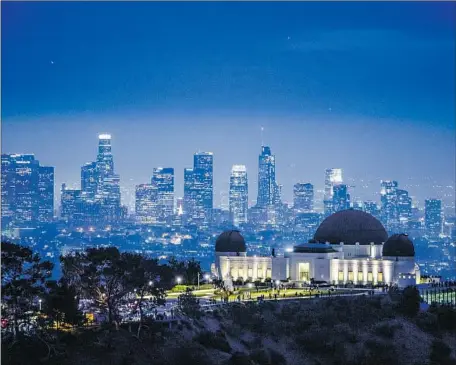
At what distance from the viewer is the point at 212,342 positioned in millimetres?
64875

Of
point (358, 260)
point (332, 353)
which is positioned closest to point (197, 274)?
point (358, 260)

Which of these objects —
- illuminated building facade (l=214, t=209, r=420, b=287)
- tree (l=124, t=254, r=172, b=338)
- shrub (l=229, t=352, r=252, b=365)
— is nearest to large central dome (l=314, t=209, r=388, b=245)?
illuminated building facade (l=214, t=209, r=420, b=287)

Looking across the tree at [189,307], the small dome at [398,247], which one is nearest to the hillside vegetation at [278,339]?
the tree at [189,307]

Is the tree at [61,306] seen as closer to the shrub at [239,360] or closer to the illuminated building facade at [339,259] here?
the shrub at [239,360]

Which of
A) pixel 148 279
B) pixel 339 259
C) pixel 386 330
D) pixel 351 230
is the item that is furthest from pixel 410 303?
pixel 148 279

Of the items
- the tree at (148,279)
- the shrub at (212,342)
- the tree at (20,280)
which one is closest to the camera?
the tree at (20,280)

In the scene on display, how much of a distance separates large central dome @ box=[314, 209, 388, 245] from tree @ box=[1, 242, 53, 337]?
45437mm

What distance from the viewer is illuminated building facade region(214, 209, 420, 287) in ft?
308

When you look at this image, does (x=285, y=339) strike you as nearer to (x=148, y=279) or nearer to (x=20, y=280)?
(x=148, y=279)

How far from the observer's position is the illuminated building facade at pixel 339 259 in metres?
94.0

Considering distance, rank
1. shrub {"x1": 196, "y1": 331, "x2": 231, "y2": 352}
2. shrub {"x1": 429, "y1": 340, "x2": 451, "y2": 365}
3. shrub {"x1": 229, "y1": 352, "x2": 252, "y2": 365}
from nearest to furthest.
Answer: shrub {"x1": 229, "y1": 352, "x2": 252, "y2": 365}
shrub {"x1": 196, "y1": 331, "x2": 231, "y2": 352}
shrub {"x1": 429, "y1": 340, "x2": 451, "y2": 365}

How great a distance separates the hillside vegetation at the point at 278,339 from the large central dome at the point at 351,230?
17.2m

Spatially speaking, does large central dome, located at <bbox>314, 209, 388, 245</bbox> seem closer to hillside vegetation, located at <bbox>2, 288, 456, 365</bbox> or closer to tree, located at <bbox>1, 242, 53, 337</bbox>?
hillside vegetation, located at <bbox>2, 288, 456, 365</bbox>

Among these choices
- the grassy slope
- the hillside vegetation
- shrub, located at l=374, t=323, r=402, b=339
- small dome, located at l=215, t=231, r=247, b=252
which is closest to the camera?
the hillside vegetation
